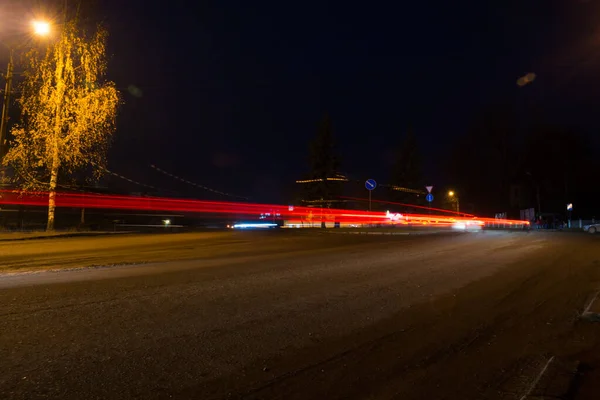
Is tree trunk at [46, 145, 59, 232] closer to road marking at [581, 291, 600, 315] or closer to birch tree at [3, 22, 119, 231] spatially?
birch tree at [3, 22, 119, 231]

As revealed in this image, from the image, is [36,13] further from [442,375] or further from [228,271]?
[442,375]

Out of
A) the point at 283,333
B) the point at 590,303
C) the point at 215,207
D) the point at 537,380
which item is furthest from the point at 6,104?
the point at 537,380

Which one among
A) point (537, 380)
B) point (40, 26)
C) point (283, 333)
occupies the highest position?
point (40, 26)

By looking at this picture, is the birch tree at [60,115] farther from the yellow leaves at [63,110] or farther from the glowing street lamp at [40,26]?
the glowing street lamp at [40,26]

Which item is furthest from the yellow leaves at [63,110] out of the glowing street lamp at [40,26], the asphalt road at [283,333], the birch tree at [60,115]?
the asphalt road at [283,333]

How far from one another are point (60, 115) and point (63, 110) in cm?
43

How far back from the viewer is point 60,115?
2855 centimetres

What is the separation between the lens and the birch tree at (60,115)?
2764cm

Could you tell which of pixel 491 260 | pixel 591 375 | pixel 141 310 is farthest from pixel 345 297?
pixel 491 260

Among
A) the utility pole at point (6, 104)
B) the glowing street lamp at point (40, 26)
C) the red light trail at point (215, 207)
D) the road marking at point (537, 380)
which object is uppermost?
the glowing street lamp at point (40, 26)

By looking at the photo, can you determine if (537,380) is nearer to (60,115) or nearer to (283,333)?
(283,333)

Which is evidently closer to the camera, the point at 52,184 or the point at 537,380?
the point at 537,380

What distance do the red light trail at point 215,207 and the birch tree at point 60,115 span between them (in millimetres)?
2119

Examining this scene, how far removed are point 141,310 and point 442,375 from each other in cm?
447
